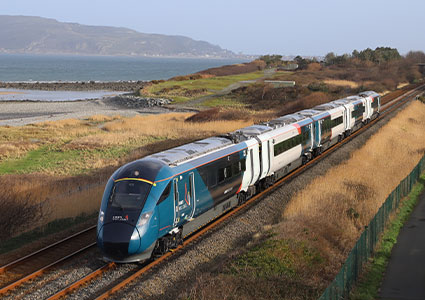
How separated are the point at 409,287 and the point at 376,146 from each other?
22.5 meters

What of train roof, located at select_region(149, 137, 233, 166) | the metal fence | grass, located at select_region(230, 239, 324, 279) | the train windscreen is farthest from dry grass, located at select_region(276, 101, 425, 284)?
the train windscreen

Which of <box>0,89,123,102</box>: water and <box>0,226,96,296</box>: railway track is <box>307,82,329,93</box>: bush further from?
<box>0,226,96,296</box>: railway track

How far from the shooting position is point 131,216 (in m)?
15.2

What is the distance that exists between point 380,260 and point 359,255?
1.93m

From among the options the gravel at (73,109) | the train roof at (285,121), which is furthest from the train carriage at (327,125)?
the gravel at (73,109)

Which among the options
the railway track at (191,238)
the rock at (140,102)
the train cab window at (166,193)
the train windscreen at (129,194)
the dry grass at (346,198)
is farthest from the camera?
the rock at (140,102)

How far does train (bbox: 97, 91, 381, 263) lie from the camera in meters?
15.2

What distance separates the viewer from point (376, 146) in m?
35.9

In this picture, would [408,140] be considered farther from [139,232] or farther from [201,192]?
[139,232]

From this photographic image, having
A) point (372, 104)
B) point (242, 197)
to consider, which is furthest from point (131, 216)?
point (372, 104)

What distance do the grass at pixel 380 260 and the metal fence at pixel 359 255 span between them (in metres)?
0.24

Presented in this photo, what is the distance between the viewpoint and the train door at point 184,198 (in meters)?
16.6

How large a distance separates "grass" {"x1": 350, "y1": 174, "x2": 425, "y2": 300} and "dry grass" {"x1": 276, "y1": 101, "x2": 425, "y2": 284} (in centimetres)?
92

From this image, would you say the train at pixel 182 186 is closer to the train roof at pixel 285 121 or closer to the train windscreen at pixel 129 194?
the train windscreen at pixel 129 194
